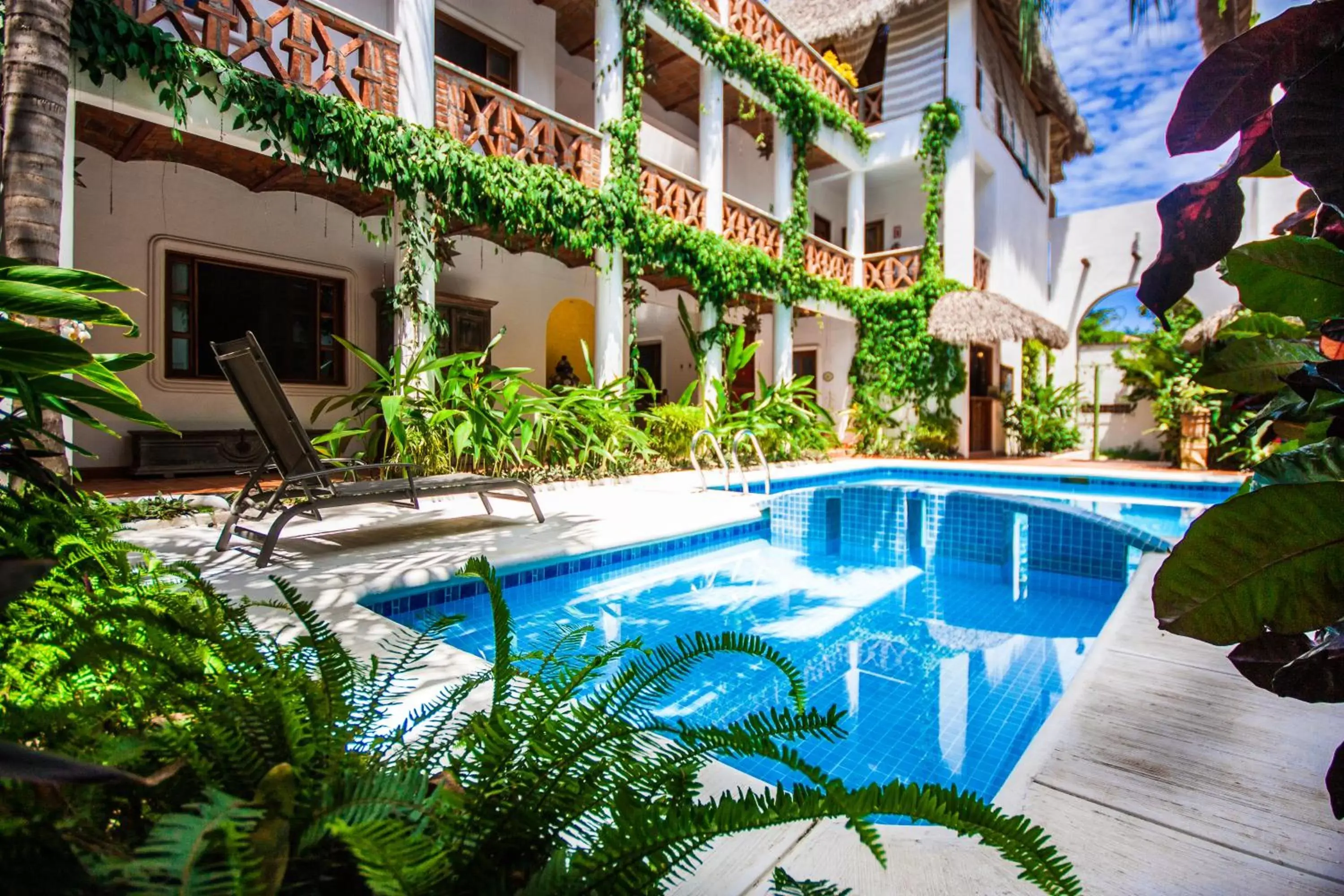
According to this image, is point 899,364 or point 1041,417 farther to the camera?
point 1041,417

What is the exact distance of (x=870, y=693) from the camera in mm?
3033

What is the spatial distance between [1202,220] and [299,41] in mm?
7020

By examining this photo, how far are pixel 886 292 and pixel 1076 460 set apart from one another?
4539 mm

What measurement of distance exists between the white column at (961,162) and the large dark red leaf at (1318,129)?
42.6ft

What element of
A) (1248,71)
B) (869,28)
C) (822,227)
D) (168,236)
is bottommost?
(1248,71)

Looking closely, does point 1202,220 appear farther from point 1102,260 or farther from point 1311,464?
point 1102,260

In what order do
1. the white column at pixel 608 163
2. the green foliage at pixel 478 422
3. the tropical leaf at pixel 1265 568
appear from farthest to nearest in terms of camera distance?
the white column at pixel 608 163 < the green foliage at pixel 478 422 < the tropical leaf at pixel 1265 568

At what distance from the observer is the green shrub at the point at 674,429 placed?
29.4 feet

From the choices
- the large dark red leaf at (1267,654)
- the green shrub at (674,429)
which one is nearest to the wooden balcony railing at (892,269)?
the green shrub at (674,429)

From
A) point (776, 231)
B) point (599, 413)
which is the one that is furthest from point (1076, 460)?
point (599, 413)

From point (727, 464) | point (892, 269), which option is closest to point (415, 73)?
point (727, 464)

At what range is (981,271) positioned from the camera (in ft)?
43.7

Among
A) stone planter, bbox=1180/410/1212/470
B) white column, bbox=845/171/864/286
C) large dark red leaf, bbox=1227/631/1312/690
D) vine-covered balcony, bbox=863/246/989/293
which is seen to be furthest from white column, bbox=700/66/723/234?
large dark red leaf, bbox=1227/631/1312/690

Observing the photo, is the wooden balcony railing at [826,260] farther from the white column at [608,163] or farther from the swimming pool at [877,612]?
the swimming pool at [877,612]
